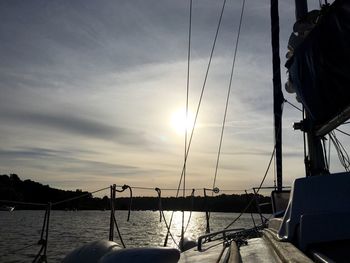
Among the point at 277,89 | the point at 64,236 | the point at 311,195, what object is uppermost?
the point at 277,89

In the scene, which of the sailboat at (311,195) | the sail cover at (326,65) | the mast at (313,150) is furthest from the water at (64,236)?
the sail cover at (326,65)

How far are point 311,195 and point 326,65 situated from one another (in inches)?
96.4

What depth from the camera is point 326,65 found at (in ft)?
20.3

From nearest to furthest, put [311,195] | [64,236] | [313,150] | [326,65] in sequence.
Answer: [311,195], [326,65], [313,150], [64,236]

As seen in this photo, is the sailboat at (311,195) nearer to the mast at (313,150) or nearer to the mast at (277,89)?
the mast at (313,150)

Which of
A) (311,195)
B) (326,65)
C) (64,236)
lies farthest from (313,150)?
(64,236)

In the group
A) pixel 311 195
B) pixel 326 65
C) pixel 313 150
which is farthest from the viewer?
pixel 313 150

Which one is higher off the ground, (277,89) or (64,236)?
(277,89)

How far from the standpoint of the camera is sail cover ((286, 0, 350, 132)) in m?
5.83

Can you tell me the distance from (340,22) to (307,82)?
129 centimetres

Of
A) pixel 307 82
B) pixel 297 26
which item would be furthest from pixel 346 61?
pixel 297 26

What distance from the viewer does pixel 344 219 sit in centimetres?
397

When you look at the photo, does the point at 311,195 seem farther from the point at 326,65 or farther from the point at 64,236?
the point at 64,236

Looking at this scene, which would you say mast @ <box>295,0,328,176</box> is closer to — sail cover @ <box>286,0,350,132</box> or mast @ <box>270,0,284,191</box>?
sail cover @ <box>286,0,350,132</box>
